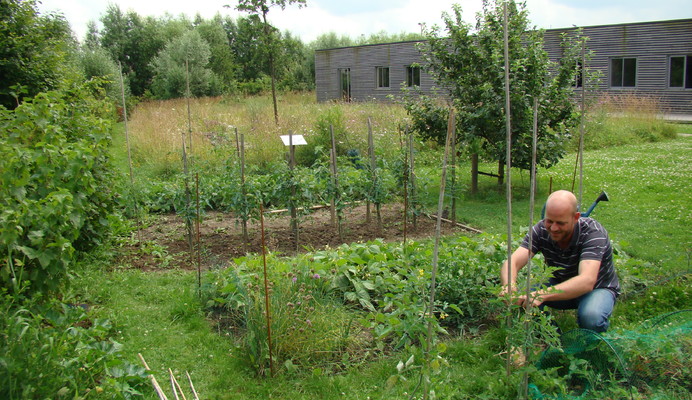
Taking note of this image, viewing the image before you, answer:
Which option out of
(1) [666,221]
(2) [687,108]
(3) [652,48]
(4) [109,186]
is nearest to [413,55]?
(3) [652,48]

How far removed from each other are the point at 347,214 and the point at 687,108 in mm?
17418

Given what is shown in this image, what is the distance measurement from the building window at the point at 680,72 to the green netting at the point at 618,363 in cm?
1992

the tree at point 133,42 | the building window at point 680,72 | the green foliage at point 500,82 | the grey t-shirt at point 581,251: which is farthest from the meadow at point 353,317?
the tree at point 133,42

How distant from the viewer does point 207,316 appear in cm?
409

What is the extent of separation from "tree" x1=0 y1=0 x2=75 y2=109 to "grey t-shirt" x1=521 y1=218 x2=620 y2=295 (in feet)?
28.5

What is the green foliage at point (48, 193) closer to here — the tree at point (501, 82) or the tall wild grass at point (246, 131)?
the tall wild grass at point (246, 131)

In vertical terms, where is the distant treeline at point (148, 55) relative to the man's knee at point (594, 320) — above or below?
above

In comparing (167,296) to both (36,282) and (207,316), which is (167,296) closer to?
(207,316)

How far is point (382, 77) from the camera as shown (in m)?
27.1

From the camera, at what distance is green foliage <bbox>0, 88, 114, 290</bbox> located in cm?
289

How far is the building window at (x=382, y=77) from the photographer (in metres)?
26.9

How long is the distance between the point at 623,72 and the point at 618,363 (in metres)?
20.8

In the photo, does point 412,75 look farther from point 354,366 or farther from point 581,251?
point 354,366

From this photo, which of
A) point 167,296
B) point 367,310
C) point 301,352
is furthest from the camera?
point 167,296
